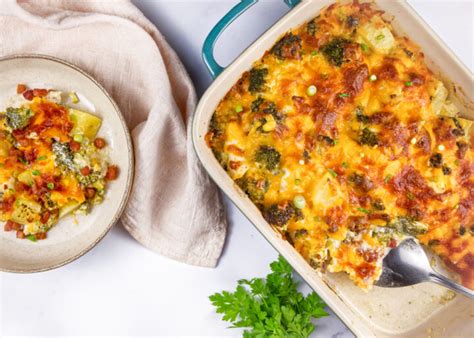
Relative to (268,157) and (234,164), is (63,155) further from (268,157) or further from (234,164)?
(268,157)

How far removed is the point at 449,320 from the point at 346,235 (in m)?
0.84

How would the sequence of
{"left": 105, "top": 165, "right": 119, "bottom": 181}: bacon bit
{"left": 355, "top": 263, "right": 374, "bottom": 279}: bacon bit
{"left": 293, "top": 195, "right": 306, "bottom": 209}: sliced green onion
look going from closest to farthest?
{"left": 293, "top": 195, "right": 306, "bottom": 209}: sliced green onion → {"left": 355, "top": 263, "right": 374, "bottom": 279}: bacon bit → {"left": 105, "top": 165, "right": 119, "bottom": 181}: bacon bit

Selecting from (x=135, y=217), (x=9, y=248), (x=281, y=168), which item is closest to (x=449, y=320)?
(x=281, y=168)

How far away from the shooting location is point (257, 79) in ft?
9.29

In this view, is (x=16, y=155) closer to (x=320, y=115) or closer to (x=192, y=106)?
(x=192, y=106)

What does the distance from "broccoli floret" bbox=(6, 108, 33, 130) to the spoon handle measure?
7.60 feet

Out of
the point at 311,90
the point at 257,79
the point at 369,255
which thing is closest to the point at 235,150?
the point at 257,79

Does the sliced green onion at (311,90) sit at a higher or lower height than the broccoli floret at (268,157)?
higher

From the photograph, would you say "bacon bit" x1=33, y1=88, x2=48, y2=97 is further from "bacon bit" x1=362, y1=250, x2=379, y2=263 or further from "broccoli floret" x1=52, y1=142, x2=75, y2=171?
"bacon bit" x1=362, y1=250, x2=379, y2=263

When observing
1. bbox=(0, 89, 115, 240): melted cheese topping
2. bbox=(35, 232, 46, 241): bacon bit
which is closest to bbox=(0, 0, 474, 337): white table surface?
bbox=(35, 232, 46, 241): bacon bit

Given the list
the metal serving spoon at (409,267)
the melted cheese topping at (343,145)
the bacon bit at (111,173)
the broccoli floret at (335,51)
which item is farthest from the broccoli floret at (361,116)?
the bacon bit at (111,173)

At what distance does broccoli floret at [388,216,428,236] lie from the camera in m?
2.91

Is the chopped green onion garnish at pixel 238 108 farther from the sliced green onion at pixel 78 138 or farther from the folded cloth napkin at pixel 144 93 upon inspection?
the sliced green onion at pixel 78 138

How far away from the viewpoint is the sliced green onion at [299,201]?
110 inches
